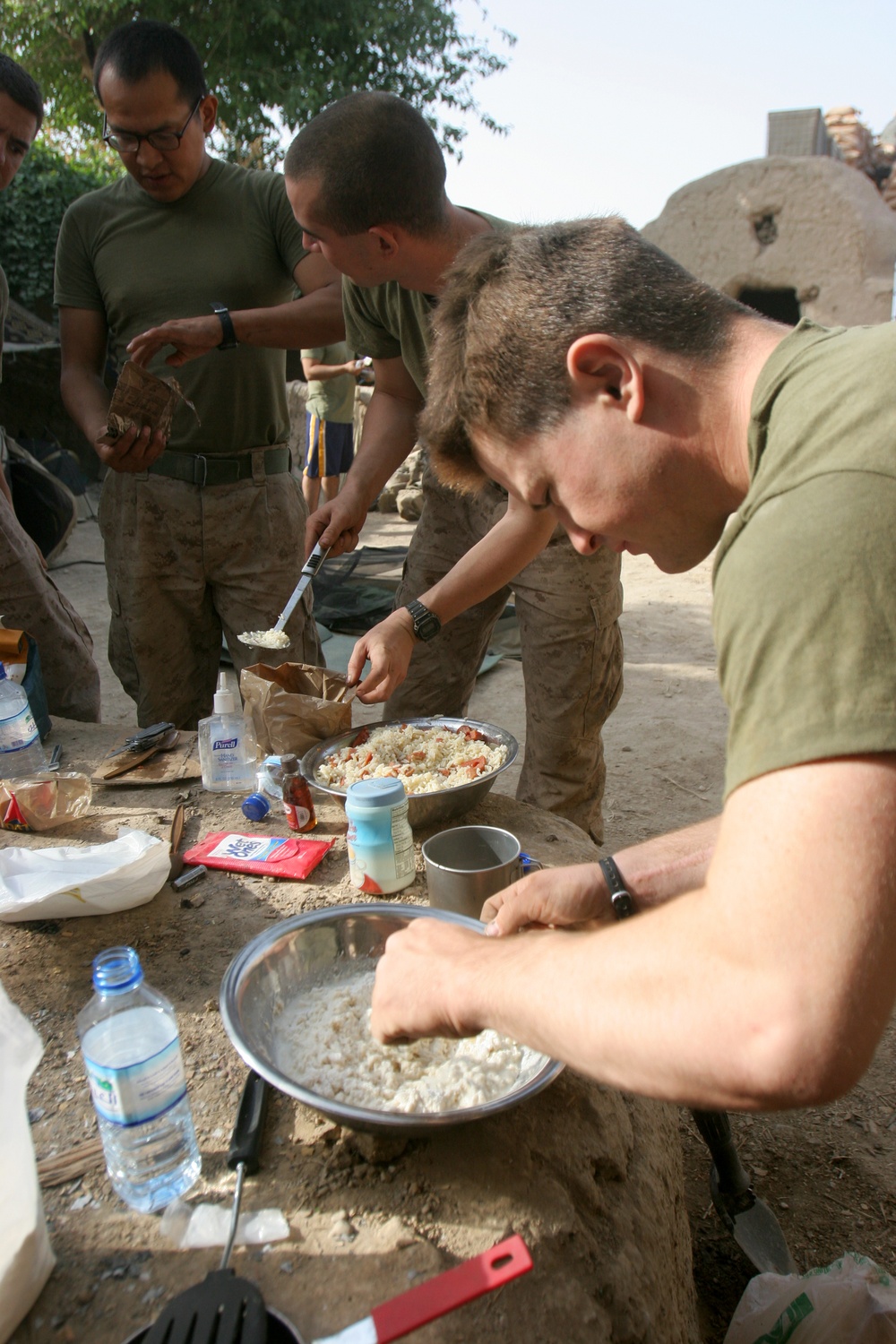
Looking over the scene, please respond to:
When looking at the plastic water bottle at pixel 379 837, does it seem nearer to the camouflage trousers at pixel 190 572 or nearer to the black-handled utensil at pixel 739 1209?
the black-handled utensil at pixel 739 1209

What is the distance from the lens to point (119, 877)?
1707 mm

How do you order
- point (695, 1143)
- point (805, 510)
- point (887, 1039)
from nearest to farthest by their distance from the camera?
point (805, 510), point (695, 1143), point (887, 1039)

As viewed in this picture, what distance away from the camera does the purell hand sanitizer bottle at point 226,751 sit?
2252 mm

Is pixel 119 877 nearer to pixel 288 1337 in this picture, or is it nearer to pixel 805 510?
pixel 288 1337

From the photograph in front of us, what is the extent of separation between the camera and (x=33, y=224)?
11.1 meters

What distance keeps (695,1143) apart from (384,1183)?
1222 mm

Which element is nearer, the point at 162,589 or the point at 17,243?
the point at 162,589

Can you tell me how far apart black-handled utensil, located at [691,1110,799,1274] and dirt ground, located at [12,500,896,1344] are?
102 millimetres

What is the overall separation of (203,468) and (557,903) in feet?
7.46

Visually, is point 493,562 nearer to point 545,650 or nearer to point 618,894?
point 545,650

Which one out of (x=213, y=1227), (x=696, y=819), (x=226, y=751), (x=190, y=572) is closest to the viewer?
(x=213, y=1227)

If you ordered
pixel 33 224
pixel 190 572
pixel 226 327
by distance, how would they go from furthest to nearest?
pixel 33 224 → pixel 190 572 → pixel 226 327

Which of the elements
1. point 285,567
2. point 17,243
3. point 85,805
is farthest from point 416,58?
point 85,805

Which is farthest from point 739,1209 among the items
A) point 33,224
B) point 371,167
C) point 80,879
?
point 33,224
